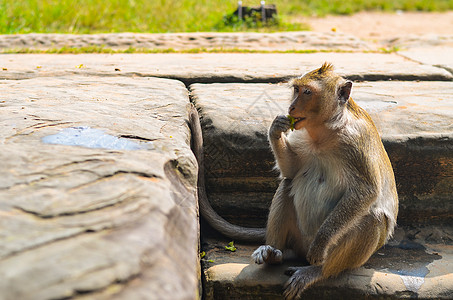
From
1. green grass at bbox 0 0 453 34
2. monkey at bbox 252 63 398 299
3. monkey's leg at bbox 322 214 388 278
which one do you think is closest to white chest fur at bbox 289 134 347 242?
monkey at bbox 252 63 398 299

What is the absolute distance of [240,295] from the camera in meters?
3.48

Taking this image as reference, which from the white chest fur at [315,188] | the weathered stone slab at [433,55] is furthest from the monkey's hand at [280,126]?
the weathered stone slab at [433,55]

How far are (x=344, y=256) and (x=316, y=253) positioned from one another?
0.68 ft

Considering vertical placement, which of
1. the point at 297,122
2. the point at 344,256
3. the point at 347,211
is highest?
the point at 297,122

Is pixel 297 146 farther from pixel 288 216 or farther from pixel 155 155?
pixel 155 155

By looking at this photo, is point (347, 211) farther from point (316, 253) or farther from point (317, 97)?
point (317, 97)

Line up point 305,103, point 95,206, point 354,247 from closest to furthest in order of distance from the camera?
1. point 95,206
2. point 305,103
3. point 354,247

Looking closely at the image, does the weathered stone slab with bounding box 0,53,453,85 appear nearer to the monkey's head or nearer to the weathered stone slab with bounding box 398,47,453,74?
the weathered stone slab with bounding box 398,47,453,74

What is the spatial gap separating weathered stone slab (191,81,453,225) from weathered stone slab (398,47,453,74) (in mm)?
2104

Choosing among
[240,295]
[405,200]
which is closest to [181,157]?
[240,295]

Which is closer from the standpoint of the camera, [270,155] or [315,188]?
[315,188]

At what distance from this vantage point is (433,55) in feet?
24.1

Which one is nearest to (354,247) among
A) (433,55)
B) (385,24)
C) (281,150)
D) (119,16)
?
(281,150)

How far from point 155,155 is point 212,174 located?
4.50ft
